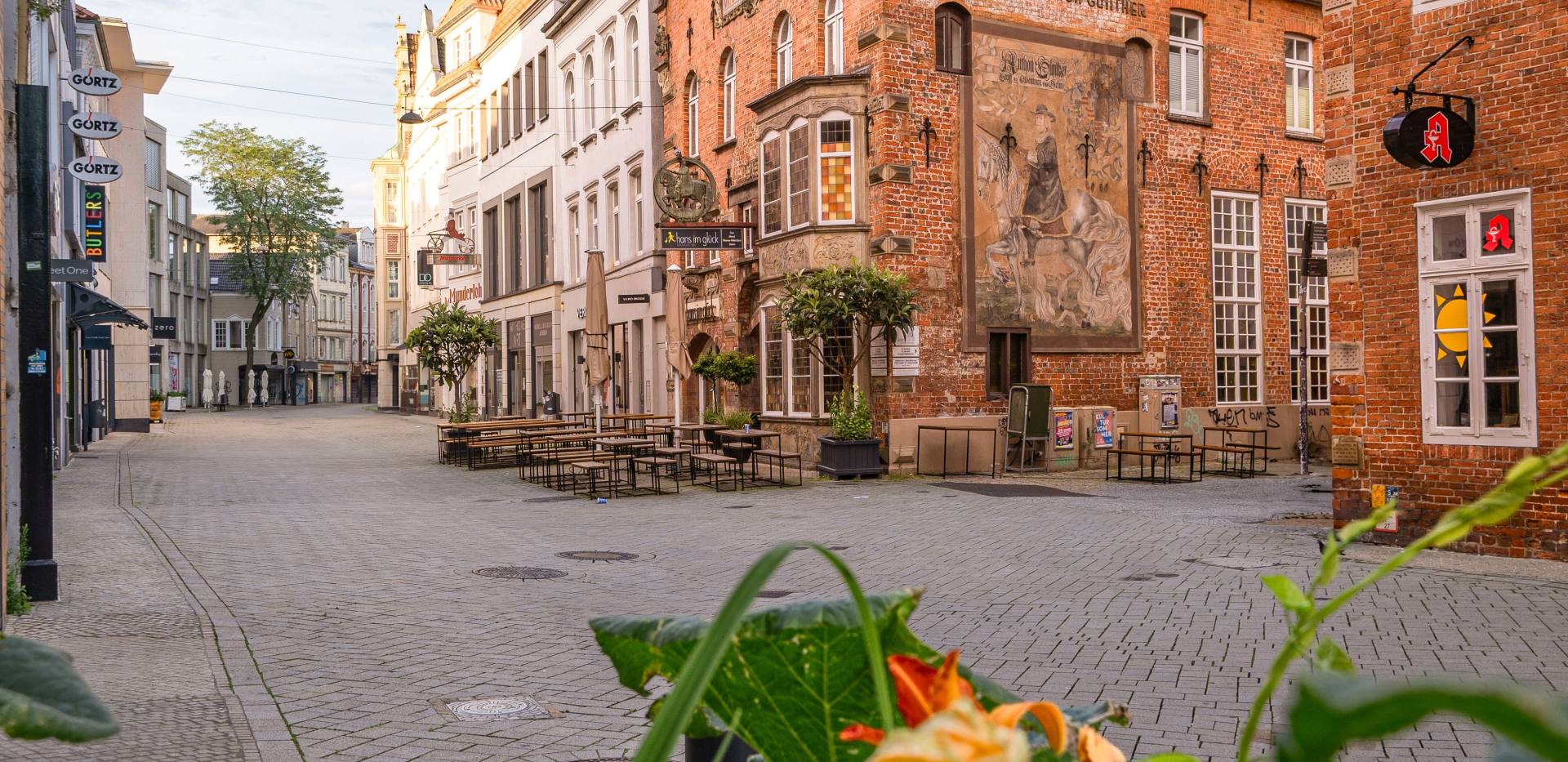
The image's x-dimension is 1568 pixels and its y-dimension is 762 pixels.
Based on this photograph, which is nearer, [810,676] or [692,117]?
[810,676]

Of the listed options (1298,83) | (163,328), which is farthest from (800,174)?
(163,328)

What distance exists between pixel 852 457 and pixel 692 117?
10.9 metres

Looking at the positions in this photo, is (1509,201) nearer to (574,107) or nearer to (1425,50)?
(1425,50)

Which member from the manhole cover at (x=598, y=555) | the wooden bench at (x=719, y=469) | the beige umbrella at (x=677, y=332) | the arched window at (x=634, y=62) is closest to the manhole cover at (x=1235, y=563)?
the manhole cover at (x=598, y=555)

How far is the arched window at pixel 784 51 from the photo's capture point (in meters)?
23.6

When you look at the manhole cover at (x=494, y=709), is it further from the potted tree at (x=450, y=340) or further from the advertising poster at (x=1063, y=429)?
the potted tree at (x=450, y=340)

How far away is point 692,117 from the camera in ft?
91.8

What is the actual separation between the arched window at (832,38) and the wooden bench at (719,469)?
702 centimetres

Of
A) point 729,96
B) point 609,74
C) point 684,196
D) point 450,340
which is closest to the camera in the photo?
point 684,196

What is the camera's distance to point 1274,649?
7605 mm

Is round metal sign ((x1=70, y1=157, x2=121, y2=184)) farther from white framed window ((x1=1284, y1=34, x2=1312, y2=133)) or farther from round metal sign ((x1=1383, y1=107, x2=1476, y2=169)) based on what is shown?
white framed window ((x1=1284, y1=34, x2=1312, y2=133))

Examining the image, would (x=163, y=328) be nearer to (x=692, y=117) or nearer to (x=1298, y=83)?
(x=692, y=117)

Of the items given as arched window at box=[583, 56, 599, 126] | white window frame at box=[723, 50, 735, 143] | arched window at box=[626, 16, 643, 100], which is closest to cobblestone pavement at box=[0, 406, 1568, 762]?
white window frame at box=[723, 50, 735, 143]

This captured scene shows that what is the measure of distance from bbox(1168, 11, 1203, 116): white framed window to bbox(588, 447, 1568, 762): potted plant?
25.0 metres
